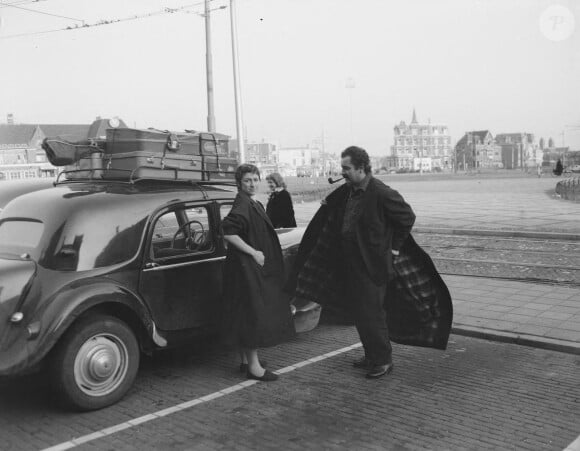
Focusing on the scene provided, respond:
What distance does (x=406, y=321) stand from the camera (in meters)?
5.28

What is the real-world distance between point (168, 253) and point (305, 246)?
1.19 metres

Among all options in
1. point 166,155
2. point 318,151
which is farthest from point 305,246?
point 318,151

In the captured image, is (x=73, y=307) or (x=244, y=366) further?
(x=244, y=366)

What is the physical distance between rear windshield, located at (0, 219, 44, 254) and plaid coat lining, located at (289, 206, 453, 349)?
6.83ft

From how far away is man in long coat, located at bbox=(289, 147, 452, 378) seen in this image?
487 cm

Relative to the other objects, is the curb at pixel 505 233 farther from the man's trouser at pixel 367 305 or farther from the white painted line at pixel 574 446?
the white painted line at pixel 574 446

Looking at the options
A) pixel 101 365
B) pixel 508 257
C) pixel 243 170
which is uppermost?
pixel 243 170

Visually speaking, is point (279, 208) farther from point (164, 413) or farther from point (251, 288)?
point (164, 413)

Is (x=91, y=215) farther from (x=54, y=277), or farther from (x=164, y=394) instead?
(x=164, y=394)

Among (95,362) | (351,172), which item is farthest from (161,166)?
(95,362)

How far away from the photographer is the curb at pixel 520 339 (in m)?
5.55

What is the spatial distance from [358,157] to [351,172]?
0.45ft

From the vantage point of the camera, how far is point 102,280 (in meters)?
4.45

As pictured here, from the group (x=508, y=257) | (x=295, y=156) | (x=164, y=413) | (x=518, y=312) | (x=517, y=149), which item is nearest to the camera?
(x=164, y=413)
